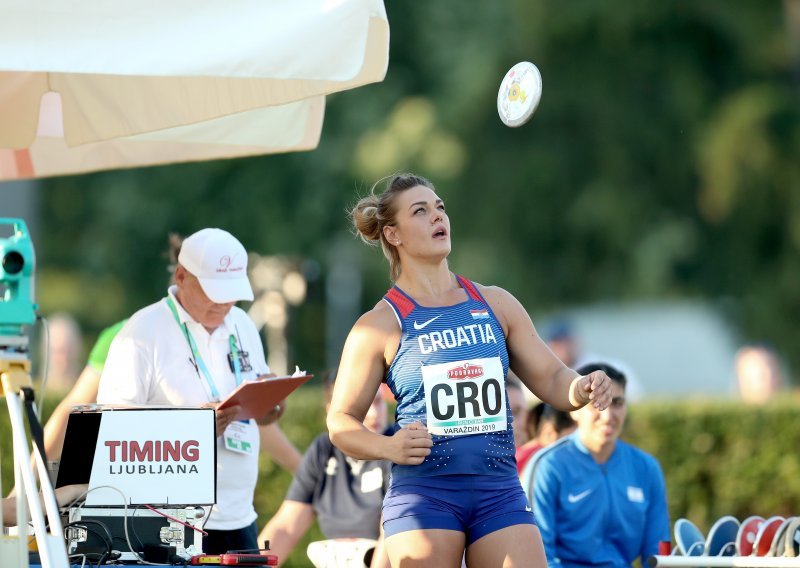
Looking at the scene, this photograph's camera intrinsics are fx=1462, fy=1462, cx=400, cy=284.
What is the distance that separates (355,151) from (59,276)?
7344mm

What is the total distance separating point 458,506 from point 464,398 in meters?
0.35

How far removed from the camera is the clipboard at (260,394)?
17.6 ft

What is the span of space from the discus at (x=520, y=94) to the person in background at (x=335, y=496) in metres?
1.63

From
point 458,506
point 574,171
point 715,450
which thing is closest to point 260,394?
point 458,506

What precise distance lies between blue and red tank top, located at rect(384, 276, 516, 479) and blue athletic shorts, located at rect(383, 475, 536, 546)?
4cm

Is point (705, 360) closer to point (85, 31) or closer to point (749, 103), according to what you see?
point (749, 103)

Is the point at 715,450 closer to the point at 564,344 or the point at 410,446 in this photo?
A: the point at 564,344

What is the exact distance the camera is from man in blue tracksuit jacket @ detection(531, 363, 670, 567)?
643 centimetres

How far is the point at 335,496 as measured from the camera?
6.80 m

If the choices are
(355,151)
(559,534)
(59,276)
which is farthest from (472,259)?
(559,534)

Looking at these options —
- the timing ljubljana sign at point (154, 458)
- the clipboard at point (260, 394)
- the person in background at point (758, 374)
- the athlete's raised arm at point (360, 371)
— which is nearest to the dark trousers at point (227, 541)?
the clipboard at point (260, 394)

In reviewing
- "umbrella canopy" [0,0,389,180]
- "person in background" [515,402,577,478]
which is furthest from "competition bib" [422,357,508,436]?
"person in background" [515,402,577,478]

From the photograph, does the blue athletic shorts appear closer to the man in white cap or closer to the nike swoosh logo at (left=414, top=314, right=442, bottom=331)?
the nike swoosh logo at (left=414, top=314, right=442, bottom=331)

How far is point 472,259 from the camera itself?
24.2 m
